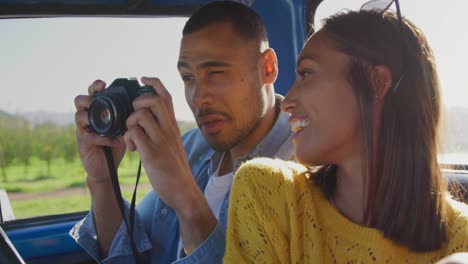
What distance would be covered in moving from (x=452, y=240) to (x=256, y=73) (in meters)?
1.02

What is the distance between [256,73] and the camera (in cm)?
226

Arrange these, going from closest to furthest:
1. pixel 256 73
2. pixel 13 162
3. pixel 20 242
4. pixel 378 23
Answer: pixel 378 23 → pixel 256 73 → pixel 20 242 → pixel 13 162

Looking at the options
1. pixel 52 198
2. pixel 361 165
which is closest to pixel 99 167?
pixel 361 165

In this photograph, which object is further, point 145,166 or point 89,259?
point 89,259

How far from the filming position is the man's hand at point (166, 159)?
5.47ft

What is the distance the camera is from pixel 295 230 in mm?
1524

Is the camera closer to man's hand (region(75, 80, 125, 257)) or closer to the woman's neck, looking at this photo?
man's hand (region(75, 80, 125, 257))

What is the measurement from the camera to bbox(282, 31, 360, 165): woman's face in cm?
152

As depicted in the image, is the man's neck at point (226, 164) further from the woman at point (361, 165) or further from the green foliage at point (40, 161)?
the woman at point (361, 165)

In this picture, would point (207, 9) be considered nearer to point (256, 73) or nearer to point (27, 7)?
point (256, 73)

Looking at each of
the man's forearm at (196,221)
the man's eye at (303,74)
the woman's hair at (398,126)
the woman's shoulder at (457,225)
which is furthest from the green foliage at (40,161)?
the woman's shoulder at (457,225)

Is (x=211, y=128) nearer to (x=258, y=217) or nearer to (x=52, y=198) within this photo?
(x=258, y=217)

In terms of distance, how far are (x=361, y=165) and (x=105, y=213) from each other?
984mm

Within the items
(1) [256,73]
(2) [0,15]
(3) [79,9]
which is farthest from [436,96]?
(2) [0,15]
